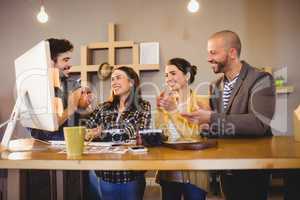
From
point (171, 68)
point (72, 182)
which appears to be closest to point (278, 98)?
point (171, 68)

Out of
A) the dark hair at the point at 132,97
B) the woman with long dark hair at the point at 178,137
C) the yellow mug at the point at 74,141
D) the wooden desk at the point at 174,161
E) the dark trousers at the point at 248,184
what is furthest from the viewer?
the dark hair at the point at 132,97

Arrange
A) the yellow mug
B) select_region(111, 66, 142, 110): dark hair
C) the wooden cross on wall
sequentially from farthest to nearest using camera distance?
the wooden cross on wall, select_region(111, 66, 142, 110): dark hair, the yellow mug

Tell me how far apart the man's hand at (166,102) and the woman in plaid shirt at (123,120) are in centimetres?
21

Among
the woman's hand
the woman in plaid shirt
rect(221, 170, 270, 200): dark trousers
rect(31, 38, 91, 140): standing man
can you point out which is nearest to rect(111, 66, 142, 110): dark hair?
the woman in plaid shirt

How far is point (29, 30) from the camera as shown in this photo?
148 inches

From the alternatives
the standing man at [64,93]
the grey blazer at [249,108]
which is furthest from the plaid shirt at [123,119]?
the grey blazer at [249,108]

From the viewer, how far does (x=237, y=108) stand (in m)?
1.53

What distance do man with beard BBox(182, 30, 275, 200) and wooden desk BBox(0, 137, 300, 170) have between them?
297 millimetres

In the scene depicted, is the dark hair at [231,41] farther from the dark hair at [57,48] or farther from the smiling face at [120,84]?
the dark hair at [57,48]

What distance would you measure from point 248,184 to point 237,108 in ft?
1.22

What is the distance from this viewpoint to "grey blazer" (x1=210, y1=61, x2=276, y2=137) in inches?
54.5

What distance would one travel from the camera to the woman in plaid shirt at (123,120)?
1.37 m

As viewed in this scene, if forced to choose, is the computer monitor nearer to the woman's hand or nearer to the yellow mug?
the yellow mug

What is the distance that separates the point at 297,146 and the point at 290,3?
2711 millimetres
